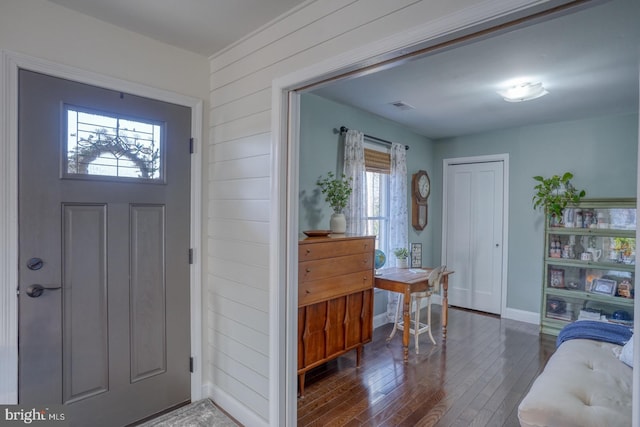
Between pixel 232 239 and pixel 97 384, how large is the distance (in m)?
1.17

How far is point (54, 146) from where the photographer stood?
1.91m

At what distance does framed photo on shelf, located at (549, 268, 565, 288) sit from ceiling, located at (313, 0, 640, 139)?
1.80 metres

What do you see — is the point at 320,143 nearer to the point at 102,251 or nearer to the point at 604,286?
the point at 102,251

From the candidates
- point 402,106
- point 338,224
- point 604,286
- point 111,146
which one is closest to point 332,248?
point 338,224

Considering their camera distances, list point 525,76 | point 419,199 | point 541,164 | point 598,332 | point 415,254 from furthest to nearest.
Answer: point 419,199 → point 541,164 → point 415,254 → point 525,76 → point 598,332

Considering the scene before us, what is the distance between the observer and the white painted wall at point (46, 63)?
1.76 meters

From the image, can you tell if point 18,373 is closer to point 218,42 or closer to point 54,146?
point 54,146

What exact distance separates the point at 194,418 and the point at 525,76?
355 cm

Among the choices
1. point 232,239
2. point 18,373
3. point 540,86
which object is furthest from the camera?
point 540,86

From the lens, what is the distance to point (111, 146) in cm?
211

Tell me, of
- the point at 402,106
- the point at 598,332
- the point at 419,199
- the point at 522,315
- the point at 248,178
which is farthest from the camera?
the point at 419,199

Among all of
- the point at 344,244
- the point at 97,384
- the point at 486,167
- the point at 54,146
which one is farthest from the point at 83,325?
the point at 486,167

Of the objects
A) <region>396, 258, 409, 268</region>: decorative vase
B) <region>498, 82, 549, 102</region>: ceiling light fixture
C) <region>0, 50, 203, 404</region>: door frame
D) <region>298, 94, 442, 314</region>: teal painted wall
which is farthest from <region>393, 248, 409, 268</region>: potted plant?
<region>0, 50, 203, 404</region>: door frame

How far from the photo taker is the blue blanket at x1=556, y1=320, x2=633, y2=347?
2.34m
